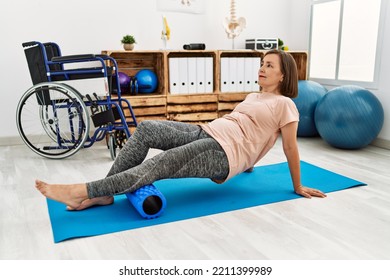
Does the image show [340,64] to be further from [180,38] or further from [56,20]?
[56,20]

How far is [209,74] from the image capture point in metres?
3.84

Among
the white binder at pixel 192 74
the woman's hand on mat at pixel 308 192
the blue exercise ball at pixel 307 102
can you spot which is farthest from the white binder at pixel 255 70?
the woman's hand on mat at pixel 308 192

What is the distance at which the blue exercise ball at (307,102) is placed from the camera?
11.6 ft

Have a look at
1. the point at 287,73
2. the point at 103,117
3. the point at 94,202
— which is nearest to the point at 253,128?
the point at 287,73

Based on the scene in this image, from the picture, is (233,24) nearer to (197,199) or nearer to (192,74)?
(192,74)

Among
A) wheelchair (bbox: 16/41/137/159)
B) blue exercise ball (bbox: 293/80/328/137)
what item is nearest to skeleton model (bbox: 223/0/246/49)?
blue exercise ball (bbox: 293/80/328/137)

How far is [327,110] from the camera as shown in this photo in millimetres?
3223

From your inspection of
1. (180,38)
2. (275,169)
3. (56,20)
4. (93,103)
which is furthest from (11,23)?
(275,169)

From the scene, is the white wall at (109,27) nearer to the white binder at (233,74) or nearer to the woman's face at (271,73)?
the white binder at (233,74)

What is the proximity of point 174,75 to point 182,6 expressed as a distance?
2.60 feet

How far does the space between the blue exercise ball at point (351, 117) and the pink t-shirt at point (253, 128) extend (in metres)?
1.25

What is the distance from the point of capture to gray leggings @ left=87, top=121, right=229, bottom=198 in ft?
5.85

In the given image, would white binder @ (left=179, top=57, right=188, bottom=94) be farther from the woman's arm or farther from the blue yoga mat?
the woman's arm

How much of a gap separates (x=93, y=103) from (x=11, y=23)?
1222 mm
